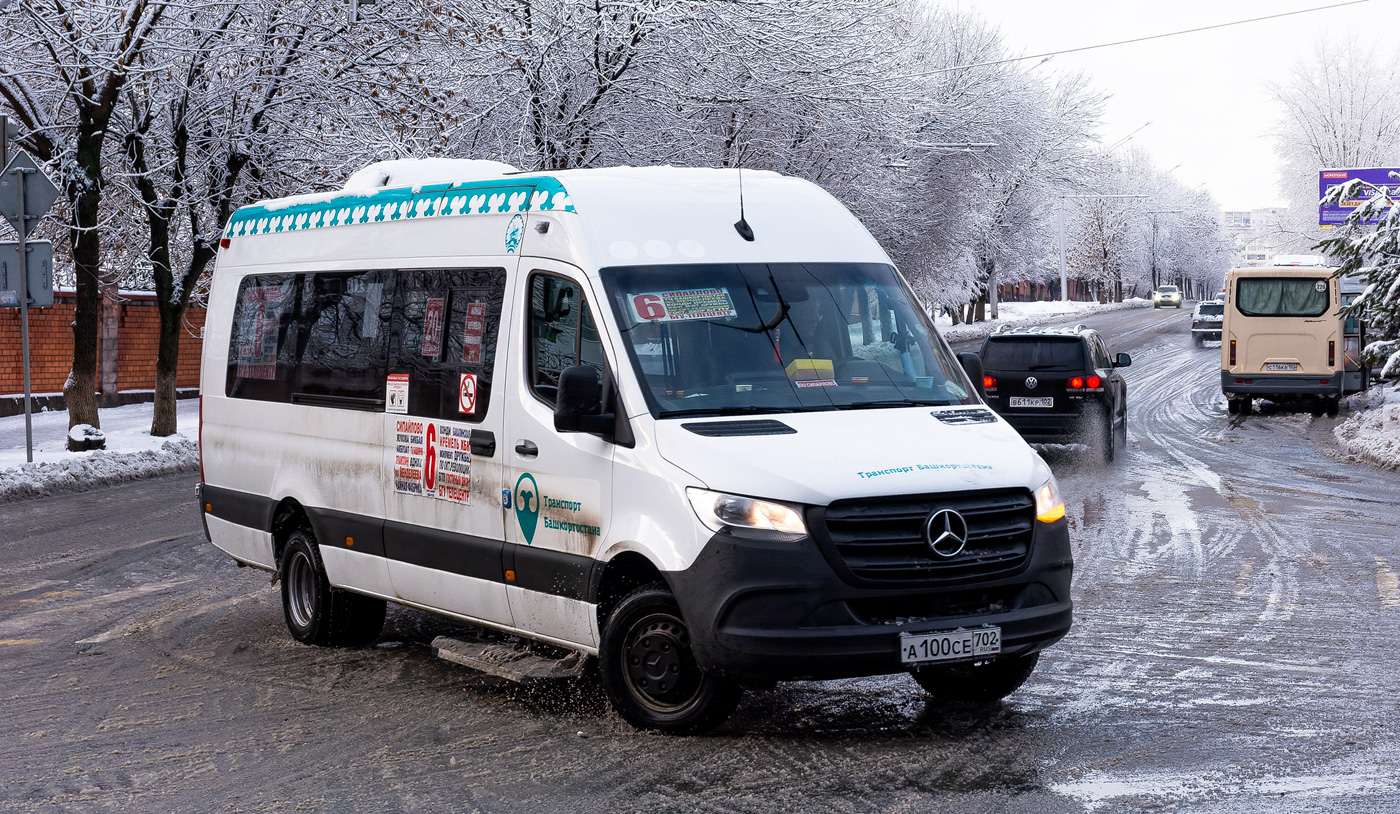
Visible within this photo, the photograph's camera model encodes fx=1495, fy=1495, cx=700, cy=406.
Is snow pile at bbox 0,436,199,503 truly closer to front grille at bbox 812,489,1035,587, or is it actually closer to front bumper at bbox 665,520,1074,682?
front bumper at bbox 665,520,1074,682

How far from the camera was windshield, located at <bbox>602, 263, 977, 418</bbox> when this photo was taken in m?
6.30

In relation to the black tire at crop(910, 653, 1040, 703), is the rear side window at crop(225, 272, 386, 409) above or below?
above

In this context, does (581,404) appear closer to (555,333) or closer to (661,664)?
(555,333)

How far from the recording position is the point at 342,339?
8.11 metres

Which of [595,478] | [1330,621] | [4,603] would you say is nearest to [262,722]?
[595,478]

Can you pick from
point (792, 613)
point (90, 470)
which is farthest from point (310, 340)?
point (90, 470)

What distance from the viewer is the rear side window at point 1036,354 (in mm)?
18283

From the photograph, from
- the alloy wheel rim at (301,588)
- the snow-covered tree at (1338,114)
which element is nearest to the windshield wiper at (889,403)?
the alloy wheel rim at (301,588)

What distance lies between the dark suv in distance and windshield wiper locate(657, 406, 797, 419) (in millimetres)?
12085

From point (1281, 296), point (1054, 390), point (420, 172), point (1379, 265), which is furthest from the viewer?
point (1281, 296)

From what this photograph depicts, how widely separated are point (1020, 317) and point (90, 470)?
6625cm

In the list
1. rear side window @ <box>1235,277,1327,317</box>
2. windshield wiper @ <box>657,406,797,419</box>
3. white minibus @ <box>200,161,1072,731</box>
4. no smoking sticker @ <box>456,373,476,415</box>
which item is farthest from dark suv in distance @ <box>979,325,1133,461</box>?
windshield wiper @ <box>657,406,797,419</box>

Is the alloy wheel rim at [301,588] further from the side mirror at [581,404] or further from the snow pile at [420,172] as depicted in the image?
the side mirror at [581,404]

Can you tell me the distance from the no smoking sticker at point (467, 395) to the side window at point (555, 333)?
0.43 meters
